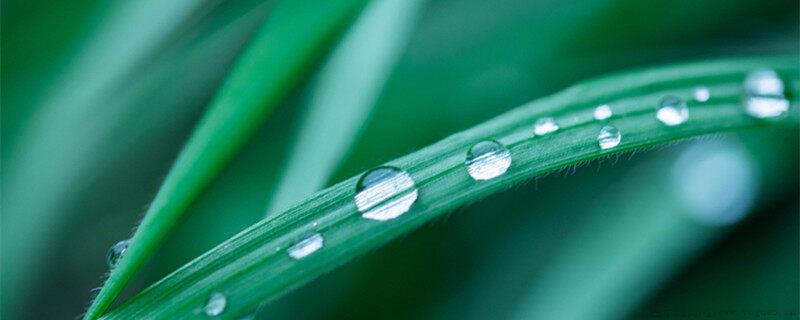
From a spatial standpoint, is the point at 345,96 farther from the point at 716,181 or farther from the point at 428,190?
A: the point at 716,181

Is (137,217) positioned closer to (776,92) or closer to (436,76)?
(436,76)

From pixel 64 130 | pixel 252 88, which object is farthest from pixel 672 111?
pixel 64 130

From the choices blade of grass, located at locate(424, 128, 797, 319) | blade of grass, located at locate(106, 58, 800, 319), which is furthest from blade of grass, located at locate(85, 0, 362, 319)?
blade of grass, located at locate(424, 128, 797, 319)

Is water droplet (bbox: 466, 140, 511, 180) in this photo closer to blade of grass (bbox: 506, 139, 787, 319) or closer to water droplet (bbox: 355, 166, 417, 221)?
water droplet (bbox: 355, 166, 417, 221)

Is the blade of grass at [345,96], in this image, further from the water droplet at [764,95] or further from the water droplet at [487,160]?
the water droplet at [764,95]

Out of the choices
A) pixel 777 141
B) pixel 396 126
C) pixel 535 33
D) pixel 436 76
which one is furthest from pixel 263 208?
pixel 777 141

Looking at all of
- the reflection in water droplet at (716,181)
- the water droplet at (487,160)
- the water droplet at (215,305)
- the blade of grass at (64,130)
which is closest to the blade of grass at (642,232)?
the reflection in water droplet at (716,181)
